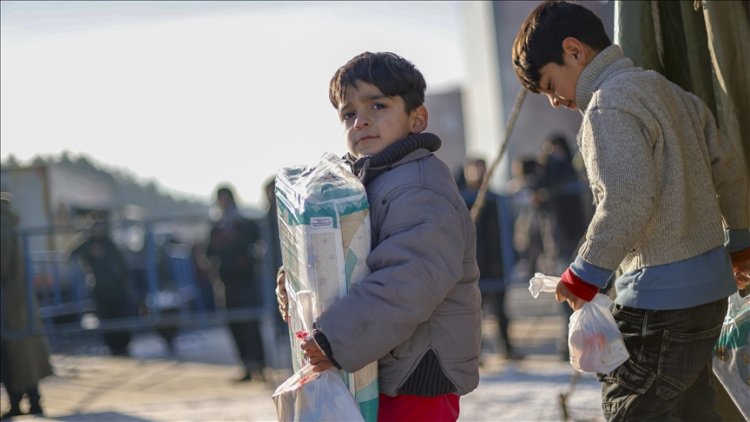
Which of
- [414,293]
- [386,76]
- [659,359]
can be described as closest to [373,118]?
[386,76]

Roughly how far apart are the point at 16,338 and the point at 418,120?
539 cm

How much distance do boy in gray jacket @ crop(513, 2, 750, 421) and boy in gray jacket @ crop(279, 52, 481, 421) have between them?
389mm

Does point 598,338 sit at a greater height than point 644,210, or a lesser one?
lesser

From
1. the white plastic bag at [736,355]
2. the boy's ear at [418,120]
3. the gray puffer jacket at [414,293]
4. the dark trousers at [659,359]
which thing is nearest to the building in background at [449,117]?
the white plastic bag at [736,355]

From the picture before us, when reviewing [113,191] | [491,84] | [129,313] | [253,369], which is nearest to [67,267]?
[129,313]

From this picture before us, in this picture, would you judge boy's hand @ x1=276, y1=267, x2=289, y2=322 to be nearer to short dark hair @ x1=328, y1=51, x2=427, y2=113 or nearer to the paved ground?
A: short dark hair @ x1=328, y1=51, x2=427, y2=113

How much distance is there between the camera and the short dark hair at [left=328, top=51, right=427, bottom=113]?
2.96 meters

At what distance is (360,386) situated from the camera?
280 centimetres

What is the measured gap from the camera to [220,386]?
941 centimetres

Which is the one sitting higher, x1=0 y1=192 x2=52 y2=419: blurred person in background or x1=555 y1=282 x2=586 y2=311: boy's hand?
x1=555 y1=282 x2=586 y2=311: boy's hand

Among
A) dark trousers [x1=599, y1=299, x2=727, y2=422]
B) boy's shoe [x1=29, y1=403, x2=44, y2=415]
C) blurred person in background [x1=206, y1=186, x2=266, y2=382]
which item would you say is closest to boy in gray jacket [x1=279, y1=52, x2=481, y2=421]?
dark trousers [x1=599, y1=299, x2=727, y2=422]

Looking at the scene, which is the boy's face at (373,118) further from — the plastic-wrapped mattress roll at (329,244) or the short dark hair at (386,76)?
the plastic-wrapped mattress roll at (329,244)

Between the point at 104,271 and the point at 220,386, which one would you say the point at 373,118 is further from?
the point at 104,271

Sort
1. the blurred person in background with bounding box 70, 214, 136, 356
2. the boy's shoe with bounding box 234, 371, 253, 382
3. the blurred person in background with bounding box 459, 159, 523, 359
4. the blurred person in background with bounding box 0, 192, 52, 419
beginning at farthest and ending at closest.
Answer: the blurred person in background with bounding box 70, 214, 136, 356 < the boy's shoe with bounding box 234, 371, 253, 382 < the blurred person in background with bounding box 459, 159, 523, 359 < the blurred person in background with bounding box 0, 192, 52, 419
